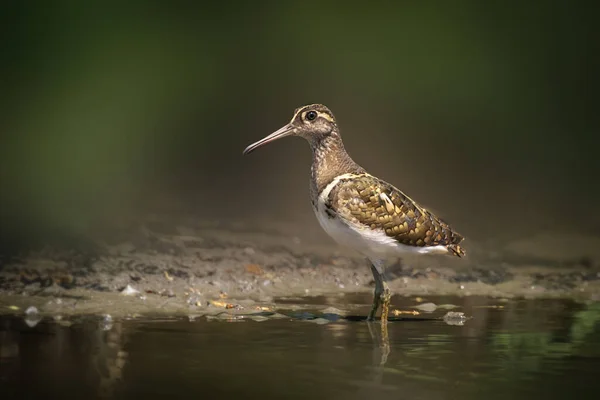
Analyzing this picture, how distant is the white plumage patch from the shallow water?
59 cm

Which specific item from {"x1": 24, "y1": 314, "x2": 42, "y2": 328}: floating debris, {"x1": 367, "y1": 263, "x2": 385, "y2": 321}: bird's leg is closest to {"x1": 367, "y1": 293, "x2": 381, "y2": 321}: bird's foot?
{"x1": 367, "y1": 263, "x2": 385, "y2": 321}: bird's leg

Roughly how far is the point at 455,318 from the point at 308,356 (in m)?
2.02

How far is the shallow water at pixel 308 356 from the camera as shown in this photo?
21.6ft

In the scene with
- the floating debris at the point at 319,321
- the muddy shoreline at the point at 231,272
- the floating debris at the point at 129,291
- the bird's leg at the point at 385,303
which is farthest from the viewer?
the floating debris at the point at 129,291

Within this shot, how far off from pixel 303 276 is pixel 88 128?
7.50m

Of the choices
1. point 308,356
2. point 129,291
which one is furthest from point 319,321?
point 129,291

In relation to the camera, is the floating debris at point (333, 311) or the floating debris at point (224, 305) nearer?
the floating debris at point (333, 311)

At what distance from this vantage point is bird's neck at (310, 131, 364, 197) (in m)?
9.55

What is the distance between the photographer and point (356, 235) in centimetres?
913

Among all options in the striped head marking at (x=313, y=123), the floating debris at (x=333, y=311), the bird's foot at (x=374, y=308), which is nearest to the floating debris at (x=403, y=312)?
the bird's foot at (x=374, y=308)

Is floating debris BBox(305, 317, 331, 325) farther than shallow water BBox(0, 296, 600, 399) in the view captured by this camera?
Yes

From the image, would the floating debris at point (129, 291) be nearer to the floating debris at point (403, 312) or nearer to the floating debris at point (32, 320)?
the floating debris at point (32, 320)

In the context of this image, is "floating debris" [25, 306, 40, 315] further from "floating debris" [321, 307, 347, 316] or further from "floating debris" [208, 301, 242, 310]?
"floating debris" [321, 307, 347, 316]

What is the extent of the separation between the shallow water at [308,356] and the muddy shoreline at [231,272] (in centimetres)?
86
